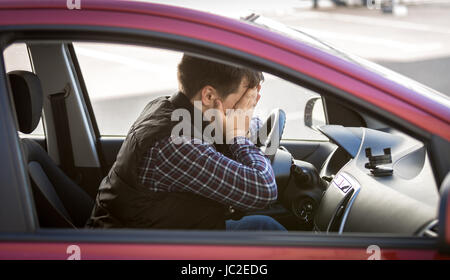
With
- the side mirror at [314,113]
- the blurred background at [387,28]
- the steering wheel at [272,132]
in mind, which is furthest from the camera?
the blurred background at [387,28]

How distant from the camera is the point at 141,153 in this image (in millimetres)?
1834

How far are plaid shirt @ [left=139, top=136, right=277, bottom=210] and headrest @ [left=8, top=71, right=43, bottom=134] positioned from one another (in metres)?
0.46

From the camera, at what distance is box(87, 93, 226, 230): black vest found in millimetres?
1837

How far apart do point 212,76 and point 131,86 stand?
6.31 meters

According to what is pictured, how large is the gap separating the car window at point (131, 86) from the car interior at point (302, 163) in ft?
4.09

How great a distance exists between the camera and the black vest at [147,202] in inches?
72.3

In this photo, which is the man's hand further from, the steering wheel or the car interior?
the steering wheel

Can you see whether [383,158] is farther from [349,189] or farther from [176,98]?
[176,98]

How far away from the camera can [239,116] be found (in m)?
2.02

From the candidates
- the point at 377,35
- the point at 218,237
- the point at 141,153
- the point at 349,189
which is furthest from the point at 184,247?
the point at 377,35

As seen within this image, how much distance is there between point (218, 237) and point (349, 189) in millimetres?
841

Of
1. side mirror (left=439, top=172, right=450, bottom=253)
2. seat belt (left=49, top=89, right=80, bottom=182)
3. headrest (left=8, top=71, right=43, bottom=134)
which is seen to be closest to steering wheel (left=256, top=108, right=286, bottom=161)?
seat belt (left=49, top=89, right=80, bottom=182)

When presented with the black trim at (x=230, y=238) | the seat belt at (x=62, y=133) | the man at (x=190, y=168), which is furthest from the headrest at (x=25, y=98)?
the seat belt at (x=62, y=133)

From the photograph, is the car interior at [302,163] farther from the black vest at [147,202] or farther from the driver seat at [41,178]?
the black vest at [147,202]
